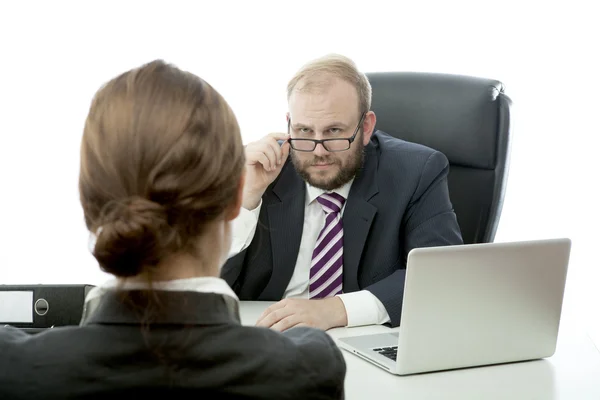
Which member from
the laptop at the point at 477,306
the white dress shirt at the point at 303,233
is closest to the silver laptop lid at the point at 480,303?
the laptop at the point at 477,306

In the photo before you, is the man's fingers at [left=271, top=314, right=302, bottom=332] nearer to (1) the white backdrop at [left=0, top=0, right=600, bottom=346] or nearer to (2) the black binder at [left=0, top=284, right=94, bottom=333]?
(2) the black binder at [left=0, top=284, right=94, bottom=333]

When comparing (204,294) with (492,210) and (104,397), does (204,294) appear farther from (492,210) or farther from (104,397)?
(492,210)

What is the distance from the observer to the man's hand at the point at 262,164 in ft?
7.61

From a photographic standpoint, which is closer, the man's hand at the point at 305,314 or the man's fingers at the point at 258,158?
the man's hand at the point at 305,314

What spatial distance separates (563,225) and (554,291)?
6.58 feet

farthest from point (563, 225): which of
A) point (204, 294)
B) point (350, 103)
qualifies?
point (204, 294)

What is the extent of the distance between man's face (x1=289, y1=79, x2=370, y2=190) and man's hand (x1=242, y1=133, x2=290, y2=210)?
0.07 meters

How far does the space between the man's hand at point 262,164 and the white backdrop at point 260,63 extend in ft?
3.70

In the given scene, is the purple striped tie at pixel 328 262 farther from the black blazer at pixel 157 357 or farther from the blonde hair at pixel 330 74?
the black blazer at pixel 157 357

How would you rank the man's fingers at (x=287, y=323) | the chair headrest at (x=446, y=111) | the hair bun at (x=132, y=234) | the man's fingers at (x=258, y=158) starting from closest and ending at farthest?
the hair bun at (x=132, y=234), the man's fingers at (x=287, y=323), the man's fingers at (x=258, y=158), the chair headrest at (x=446, y=111)

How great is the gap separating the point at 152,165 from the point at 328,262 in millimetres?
1382

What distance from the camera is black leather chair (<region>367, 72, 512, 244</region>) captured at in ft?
8.38

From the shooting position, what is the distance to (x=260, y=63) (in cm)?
347

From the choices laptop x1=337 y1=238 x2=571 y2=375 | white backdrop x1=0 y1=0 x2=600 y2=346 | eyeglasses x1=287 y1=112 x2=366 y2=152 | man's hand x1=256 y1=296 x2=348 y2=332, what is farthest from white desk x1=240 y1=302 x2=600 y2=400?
white backdrop x1=0 y1=0 x2=600 y2=346
